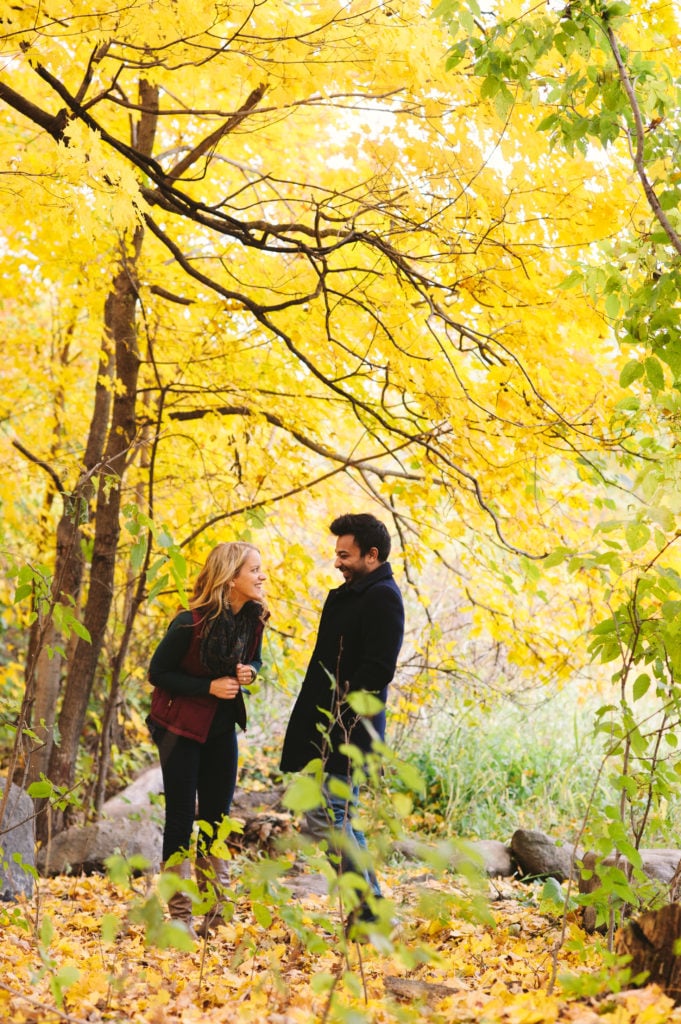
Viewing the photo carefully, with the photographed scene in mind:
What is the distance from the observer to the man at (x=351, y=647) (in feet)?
11.9

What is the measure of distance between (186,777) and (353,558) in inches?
43.1

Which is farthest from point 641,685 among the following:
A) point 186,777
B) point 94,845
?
point 94,845

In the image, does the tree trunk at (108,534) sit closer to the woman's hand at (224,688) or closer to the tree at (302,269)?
the tree at (302,269)

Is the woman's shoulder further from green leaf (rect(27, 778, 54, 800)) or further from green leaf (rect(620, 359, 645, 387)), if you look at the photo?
green leaf (rect(620, 359, 645, 387))

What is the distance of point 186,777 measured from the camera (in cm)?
377

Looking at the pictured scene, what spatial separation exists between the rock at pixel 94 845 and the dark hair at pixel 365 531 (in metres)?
3.08

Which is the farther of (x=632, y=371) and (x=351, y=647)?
(x=351, y=647)

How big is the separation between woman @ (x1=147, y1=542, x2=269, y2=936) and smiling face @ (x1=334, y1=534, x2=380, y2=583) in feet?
1.14

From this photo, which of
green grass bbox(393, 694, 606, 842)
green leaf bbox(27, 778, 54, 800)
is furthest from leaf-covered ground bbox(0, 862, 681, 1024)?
green grass bbox(393, 694, 606, 842)

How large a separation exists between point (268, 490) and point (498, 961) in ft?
11.1

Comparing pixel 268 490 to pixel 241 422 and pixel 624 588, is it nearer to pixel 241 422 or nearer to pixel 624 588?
pixel 241 422

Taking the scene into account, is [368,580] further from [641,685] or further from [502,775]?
[502,775]

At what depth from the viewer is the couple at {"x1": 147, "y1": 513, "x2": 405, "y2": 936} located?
370 cm

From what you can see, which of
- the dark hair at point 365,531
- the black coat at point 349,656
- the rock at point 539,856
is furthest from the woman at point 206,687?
the rock at point 539,856
